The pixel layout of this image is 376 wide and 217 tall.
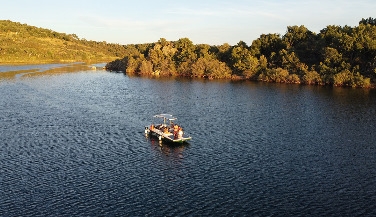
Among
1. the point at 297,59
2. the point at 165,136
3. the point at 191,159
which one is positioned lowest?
the point at 191,159

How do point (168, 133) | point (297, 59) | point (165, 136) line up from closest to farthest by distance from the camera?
1. point (165, 136)
2. point (168, 133)
3. point (297, 59)

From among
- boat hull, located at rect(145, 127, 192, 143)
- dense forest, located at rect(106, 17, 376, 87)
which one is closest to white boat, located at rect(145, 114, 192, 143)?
boat hull, located at rect(145, 127, 192, 143)

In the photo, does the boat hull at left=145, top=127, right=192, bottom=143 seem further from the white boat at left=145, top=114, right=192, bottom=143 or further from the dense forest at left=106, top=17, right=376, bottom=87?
the dense forest at left=106, top=17, right=376, bottom=87

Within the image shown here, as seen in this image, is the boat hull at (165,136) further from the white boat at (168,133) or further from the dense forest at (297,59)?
the dense forest at (297,59)

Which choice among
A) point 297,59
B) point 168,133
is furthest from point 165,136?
point 297,59

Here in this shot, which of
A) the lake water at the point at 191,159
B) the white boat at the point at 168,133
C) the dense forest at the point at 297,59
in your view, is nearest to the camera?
the lake water at the point at 191,159

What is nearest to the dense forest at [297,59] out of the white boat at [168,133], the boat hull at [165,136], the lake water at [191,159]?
the lake water at [191,159]

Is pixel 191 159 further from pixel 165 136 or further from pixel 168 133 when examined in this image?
pixel 168 133
